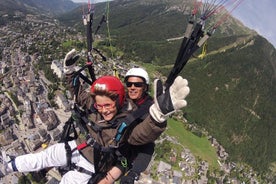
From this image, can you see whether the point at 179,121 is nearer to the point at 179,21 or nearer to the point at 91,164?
the point at 91,164

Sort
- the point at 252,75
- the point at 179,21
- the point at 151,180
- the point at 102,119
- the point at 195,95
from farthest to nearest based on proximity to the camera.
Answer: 1. the point at 179,21
2. the point at 252,75
3. the point at 195,95
4. the point at 151,180
5. the point at 102,119

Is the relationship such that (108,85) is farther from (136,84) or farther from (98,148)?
(136,84)

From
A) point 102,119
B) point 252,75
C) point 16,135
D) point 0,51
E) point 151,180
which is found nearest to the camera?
point 102,119

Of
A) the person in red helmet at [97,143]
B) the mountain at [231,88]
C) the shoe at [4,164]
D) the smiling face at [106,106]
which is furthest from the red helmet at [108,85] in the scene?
the mountain at [231,88]

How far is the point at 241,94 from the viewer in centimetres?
6688

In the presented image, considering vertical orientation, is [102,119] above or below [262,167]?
above

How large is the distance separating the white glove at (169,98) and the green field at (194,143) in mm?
37332

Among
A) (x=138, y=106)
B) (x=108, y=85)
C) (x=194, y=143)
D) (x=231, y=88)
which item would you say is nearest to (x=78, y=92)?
(x=138, y=106)

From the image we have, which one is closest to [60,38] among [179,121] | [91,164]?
[179,121]

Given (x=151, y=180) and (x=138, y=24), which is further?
(x=138, y=24)

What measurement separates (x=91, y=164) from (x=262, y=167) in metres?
50.3

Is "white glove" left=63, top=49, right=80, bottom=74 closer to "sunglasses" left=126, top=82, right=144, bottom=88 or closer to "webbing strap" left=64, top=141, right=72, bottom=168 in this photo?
"sunglasses" left=126, top=82, right=144, bottom=88

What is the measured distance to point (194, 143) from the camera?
137 feet

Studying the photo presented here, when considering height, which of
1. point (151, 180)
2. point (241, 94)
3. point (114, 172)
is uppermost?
point (114, 172)
